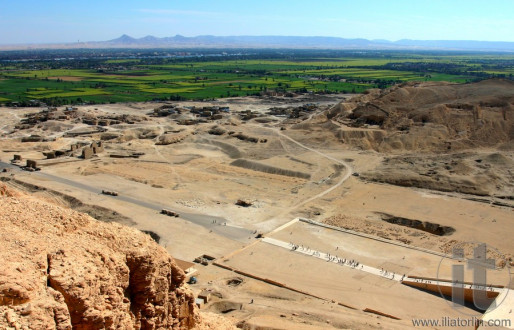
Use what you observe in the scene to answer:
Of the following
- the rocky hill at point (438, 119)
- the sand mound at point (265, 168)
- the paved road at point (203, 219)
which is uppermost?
the rocky hill at point (438, 119)

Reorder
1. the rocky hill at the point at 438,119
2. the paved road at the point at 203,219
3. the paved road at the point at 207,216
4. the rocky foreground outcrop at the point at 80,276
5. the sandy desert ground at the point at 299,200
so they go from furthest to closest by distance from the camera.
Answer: the rocky hill at the point at 438,119 → the paved road at the point at 207,216 → the paved road at the point at 203,219 → the sandy desert ground at the point at 299,200 → the rocky foreground outcrop at the point at 80,276

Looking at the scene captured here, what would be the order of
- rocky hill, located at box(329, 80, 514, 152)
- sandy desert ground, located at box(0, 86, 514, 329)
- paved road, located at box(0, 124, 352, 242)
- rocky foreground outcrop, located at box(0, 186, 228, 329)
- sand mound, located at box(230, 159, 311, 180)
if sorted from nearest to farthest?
rocky foreground outcrop, located at box(0, 186, 228, 329) → sandy desert ground, located at box(0, 86, 514, 329) → paved road, located at box(0, 124, 352, 242) → sand mound, located at box(230, 159, 311, 180) → rocky hill, located at box(329, 80, 514, 152)

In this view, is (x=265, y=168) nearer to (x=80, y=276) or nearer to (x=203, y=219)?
(x=203, y=219)

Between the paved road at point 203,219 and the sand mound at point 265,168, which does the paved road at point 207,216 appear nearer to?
the paved road at point 203,219

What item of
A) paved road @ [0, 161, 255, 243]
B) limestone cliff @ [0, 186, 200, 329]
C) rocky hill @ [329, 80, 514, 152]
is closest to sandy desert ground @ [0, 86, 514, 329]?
paved road @ [0, 161, 255, 243]

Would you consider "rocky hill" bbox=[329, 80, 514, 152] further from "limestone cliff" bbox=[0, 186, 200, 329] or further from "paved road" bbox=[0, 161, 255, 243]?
"limestone cliff" bbox=[0, 186, 200, 329]

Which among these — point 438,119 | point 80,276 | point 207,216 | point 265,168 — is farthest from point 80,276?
point 438,119

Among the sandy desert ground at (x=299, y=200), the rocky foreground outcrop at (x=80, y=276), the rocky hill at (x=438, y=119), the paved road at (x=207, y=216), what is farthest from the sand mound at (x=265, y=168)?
the rocky foreground outcrop at (x=80, y=276)
